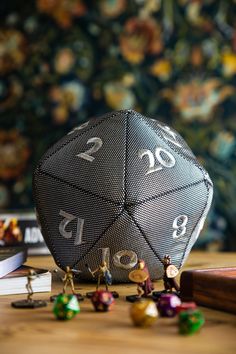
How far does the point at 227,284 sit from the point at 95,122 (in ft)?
Result: 1.31

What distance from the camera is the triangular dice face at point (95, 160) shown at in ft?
3.24

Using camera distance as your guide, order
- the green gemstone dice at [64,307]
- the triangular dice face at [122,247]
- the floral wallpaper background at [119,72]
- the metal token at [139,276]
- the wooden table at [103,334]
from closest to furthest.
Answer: the wooden table at [103,334]
the green gemstone dice at [64,307]
the metal token at [139,276]
the triangular dice face at [122,247]
the floral wallpaper background at [119,72]

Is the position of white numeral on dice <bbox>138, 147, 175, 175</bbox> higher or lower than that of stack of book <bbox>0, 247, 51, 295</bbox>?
higher

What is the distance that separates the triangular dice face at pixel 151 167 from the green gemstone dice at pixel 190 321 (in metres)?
0.32

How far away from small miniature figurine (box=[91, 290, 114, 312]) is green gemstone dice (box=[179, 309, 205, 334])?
155 millimetres

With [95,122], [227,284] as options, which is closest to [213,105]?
[95,122]

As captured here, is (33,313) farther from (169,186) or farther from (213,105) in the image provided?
(213,105)

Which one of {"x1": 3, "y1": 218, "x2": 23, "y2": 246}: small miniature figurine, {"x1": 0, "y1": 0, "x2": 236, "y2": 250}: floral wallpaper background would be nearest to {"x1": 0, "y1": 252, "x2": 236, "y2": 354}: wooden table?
{"x1": 3, "y1": 218, "x2": 23, "y2": 246}: small miniature figurine

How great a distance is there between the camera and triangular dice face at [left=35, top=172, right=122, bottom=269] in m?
0.98

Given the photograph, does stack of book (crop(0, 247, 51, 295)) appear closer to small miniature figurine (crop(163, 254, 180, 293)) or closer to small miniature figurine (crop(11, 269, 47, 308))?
small miniature figurine (crop(11, 269, 47, 308))

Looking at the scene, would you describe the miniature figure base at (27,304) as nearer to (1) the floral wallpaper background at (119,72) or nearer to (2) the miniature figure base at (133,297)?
(2) the miniature figure base at (133,297)

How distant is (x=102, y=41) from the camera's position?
1.96m

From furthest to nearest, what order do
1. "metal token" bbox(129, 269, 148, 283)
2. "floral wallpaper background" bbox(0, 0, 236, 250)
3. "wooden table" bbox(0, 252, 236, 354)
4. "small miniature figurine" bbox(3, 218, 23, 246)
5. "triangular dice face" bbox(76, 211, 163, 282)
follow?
"floral wallpaper background" bbox(0, 0, 236, 250), "small miniature figurine" bbox(3, 218, 23, 246), "triangular dice face" bbox(76, 211, 163, 282), "metal token" bbox(129, 269, 148, 283), "wooden table" bbox(0, 252, 236, 354)

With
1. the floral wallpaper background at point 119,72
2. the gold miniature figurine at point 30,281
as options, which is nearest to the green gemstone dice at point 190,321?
the gold miniature figurine at point 30,281
